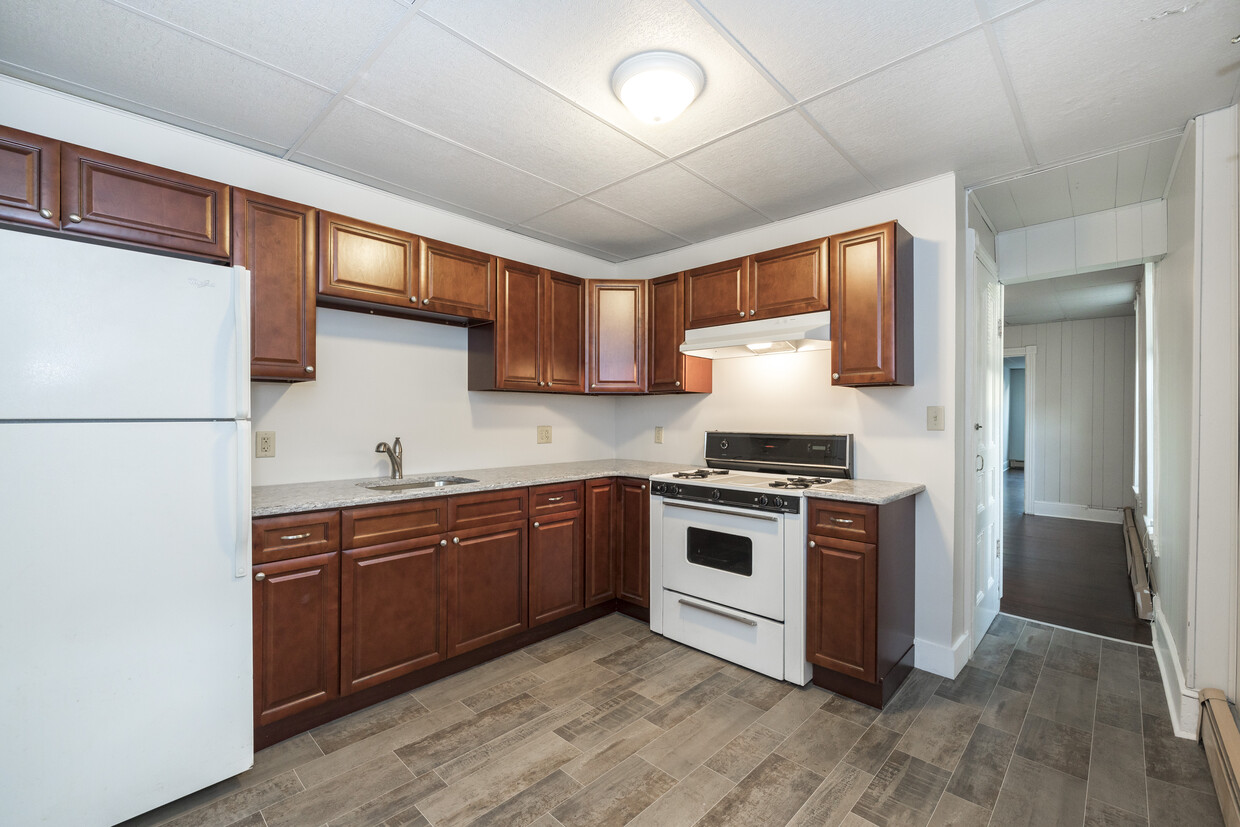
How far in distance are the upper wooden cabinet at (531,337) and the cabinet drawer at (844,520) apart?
175 cm

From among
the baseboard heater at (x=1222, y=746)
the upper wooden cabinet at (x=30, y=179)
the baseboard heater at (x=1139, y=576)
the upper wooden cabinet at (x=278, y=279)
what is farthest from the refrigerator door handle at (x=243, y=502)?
the baseboard heater at (x=1139, y=576)

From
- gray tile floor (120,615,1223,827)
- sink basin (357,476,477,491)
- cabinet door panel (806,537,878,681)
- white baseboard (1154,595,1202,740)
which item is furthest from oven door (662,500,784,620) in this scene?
white baseboard (1154,595,1202,740)

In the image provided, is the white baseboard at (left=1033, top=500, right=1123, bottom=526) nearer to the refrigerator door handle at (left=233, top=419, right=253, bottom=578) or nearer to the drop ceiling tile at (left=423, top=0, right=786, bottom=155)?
the drop ceiling tile at (left=423, top=0, right=786, bottom=155)

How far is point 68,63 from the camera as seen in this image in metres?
1.88

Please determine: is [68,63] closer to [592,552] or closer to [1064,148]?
[592,552]

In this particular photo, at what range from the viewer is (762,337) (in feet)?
9.73

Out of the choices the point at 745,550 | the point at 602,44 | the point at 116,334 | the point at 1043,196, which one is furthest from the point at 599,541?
Result: the point at 1043,196

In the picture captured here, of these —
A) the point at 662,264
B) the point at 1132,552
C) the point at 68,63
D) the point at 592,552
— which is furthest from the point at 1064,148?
the point at 68,63

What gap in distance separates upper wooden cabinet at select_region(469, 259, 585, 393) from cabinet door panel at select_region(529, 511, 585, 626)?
2.84 feet

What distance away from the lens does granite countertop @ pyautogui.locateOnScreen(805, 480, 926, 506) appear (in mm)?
2387

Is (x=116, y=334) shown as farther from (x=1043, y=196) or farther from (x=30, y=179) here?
(x=1043, y=196)

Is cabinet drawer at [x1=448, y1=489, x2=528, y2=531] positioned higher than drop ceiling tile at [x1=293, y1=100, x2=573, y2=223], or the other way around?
drop ceiling tile at [x1=293, y1=100, x2=573, y2=223]

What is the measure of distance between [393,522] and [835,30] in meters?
2.51

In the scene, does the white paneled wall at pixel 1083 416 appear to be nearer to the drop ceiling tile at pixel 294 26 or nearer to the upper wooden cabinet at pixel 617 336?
the upper wooden cabinet at pixel 617 336
